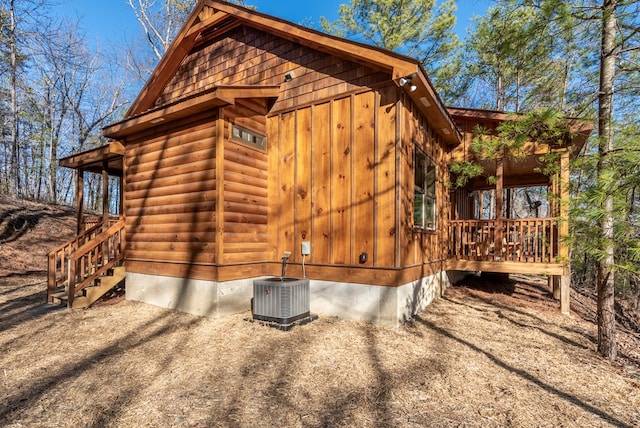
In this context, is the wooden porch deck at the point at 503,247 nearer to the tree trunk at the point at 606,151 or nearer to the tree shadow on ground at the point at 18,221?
the tree trunk at the point at 606,151

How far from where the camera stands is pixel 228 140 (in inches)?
220

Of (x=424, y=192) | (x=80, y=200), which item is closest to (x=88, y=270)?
(x=80, y=200)

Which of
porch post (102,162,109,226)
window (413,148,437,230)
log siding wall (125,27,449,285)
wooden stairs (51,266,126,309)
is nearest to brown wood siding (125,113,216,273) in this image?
log siding wall (125,27,449,285)

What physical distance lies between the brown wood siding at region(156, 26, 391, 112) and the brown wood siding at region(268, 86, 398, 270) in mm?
298

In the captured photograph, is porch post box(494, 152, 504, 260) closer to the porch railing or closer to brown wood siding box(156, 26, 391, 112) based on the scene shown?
the porch railing

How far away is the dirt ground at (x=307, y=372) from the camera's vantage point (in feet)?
9.27

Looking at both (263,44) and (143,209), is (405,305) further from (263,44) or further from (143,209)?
(263,44)

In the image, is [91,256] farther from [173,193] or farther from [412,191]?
[412,191]

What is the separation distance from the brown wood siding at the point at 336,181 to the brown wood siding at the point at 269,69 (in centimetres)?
30

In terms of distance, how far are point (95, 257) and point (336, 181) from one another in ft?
16.4

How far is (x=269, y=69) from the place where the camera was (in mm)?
6820

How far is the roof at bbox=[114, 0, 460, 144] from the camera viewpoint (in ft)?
16.6

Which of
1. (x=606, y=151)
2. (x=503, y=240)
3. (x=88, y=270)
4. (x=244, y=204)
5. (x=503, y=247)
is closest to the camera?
(x=606, y=151)

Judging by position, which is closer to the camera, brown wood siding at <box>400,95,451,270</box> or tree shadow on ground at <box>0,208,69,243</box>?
brown wood siding at <box>400,95,451,270</box>
